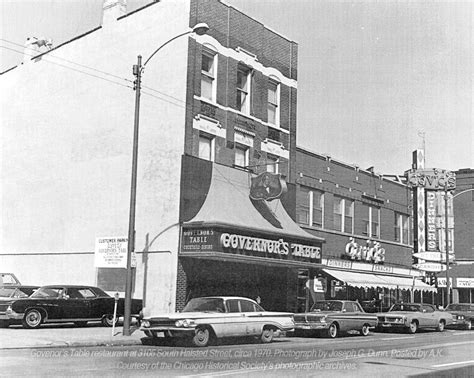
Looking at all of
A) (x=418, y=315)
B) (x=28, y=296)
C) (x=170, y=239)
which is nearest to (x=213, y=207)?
(x=170, y=239)

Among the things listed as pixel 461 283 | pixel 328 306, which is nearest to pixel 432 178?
pixel 461 283

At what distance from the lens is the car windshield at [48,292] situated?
2048 centimetres

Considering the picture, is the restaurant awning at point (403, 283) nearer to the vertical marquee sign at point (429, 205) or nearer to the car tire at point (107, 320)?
the vertical marquee sign at point (429, 205)

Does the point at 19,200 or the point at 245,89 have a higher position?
the point at 245,89

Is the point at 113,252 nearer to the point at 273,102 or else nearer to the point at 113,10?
the point at 273,102

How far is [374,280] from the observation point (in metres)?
31.6

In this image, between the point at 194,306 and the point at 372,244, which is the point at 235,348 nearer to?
the point at 194,306

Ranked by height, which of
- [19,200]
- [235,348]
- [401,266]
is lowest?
[235,348]

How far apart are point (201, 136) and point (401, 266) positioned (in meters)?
18.2

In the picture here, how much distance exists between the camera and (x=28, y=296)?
21609 millimetres

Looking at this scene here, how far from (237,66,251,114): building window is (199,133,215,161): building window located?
2576 millimetres

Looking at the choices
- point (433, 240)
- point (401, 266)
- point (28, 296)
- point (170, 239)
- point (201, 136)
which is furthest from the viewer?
point (433, 240)

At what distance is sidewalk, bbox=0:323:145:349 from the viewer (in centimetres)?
1569

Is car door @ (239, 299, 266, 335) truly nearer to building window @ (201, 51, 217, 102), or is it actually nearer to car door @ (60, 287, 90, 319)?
car door @ (60, 287, 90, 319)
